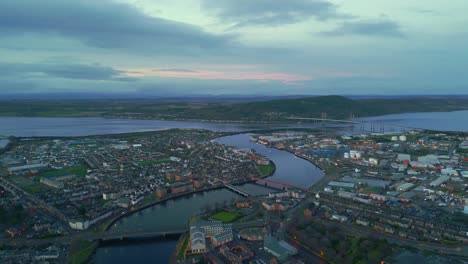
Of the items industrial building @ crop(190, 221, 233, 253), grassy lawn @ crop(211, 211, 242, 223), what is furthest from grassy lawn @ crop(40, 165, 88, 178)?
industrial building @ crop(190, 221, 233, 253)

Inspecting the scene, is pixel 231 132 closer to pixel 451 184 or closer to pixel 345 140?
pixel 345 140

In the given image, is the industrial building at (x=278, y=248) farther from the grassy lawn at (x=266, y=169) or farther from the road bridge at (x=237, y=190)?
the grassy lawn at (x=266, y=169)

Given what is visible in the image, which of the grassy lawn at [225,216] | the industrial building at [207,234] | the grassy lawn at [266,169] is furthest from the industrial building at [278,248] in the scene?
the grassy lawn at [266,169]

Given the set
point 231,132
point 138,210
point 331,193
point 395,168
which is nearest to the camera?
point 138,210

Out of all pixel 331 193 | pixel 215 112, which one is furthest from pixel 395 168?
pixel 215 112

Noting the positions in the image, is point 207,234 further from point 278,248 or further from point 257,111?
point 257,111

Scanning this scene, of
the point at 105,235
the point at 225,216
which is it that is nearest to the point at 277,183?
the point at 225,216
